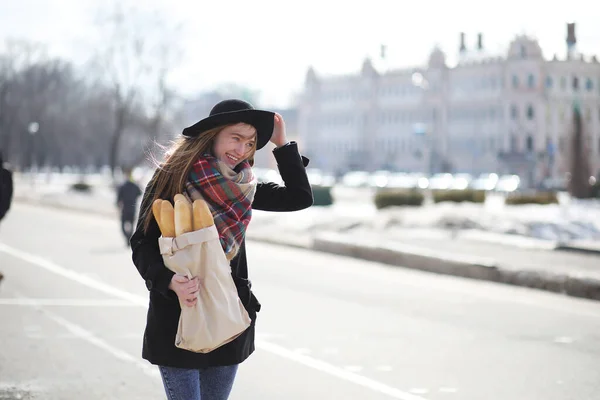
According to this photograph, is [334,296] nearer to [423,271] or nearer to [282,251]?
[423,271]

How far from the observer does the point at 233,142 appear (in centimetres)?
434

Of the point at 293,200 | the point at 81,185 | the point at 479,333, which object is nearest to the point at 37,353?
the point at 479,333

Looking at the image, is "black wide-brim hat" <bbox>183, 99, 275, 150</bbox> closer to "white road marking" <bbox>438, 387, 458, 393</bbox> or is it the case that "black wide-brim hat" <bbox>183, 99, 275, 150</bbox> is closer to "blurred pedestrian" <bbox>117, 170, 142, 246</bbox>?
"white road marking" <bbox>438, 387, 458, 393</bbox>

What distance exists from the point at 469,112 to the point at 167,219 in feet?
399

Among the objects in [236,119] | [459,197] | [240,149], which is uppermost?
[236,119]

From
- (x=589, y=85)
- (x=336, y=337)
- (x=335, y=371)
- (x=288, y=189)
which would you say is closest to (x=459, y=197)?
(x=336, y=337)

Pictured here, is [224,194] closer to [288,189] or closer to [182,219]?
[182,219]

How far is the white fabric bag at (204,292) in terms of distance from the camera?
412 centimetres

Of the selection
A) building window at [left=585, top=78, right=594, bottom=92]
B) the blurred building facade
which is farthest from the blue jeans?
building window at [left=585, top=78, right=594, bottom=92]

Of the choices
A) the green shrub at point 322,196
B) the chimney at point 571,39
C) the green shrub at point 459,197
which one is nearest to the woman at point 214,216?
the green shrub at point 459,197

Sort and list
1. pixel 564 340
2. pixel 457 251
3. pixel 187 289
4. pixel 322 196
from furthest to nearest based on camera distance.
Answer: pixel 322 196 → pixel 457 251 → pixel 564 340 → pixel 187 289

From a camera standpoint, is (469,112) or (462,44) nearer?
(469,112)

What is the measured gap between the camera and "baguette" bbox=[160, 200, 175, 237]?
416 centimetres

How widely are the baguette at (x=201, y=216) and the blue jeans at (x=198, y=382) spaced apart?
22.1 inches
